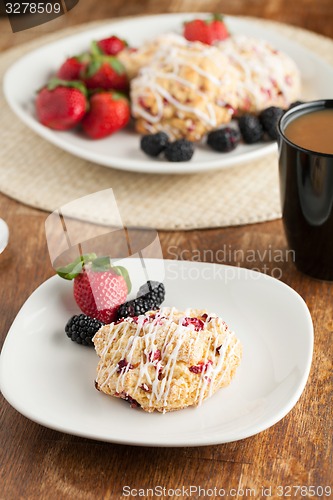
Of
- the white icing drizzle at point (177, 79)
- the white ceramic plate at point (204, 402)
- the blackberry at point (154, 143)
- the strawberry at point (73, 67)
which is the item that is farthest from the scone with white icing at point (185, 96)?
the white ceramic plate at point (204, 402)

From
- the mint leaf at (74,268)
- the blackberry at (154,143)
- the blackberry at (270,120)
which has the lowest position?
the blackberry at (270,120)

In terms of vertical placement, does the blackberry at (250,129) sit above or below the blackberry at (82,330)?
below

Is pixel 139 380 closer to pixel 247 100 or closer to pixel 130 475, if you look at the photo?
pixel 130 475

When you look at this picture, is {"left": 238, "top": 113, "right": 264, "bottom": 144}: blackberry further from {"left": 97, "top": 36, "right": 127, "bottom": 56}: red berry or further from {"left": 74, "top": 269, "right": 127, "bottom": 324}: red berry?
{"left": 74, "top": 269, "right": 127, "bottom": 324}: red berry

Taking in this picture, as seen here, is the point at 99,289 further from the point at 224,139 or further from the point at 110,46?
the point at 110,46

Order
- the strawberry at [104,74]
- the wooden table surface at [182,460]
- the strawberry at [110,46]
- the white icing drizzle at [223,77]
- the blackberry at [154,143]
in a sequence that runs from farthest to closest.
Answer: the strawberry at [110,46], the strawberry at [104,74], the white icing drizzle at [223,77], the blackberry at [154,143], the wooden table surface at [182,460]

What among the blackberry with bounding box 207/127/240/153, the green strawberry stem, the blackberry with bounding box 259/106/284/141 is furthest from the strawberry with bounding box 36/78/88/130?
the blackberry with bounding box 259/106/284/141

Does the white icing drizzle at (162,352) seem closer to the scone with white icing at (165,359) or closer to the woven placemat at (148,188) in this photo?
the scone with white icing at (165,359)
